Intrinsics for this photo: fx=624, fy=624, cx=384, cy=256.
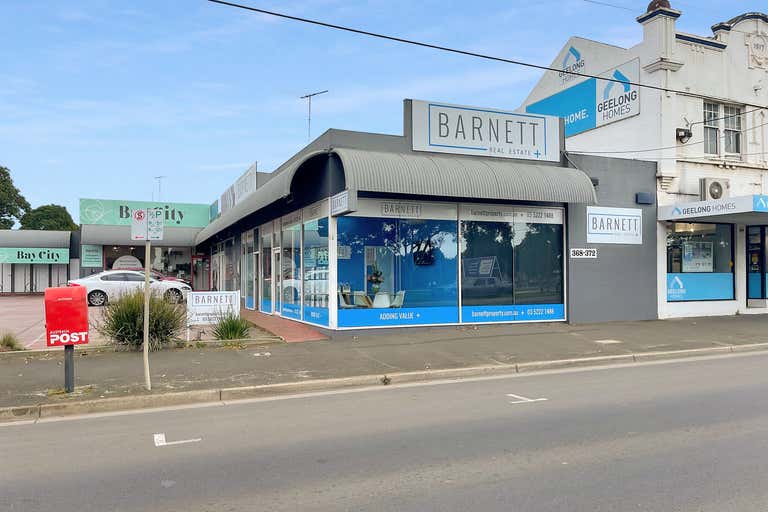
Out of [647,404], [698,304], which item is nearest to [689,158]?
[698,304]

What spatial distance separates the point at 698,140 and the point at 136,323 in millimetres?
16728

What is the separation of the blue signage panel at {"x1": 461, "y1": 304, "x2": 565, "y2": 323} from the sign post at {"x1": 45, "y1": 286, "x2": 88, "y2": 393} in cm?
927

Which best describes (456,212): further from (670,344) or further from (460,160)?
(670,344)

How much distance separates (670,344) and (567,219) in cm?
464

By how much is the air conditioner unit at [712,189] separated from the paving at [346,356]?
427cm

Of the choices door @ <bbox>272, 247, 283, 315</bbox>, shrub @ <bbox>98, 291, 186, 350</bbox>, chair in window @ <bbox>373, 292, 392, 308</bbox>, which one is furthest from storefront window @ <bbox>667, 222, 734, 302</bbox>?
shrub @ <bbox>98, 291, 186, 350</bbox>

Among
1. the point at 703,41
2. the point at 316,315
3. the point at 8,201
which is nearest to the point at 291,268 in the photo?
the point at 316,315

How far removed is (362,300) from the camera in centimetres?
1460

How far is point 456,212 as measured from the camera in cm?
1559

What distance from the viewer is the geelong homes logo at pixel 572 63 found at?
2297 centimetres

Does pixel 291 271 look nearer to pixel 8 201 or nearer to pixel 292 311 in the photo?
pixel 292 311

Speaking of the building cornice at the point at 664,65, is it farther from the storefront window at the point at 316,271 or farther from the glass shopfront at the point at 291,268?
the glass shopfront at the point at 291,268

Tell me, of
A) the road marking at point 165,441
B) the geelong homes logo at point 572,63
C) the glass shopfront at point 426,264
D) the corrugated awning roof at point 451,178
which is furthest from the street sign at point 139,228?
the geelong homes logo at point 572,63

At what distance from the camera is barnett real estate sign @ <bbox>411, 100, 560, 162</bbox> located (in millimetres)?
15289
